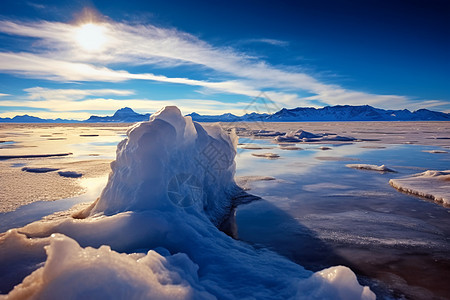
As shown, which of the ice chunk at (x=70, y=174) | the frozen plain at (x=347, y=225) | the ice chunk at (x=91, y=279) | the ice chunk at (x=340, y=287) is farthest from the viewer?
the ice chunk at (x=70, y=174)

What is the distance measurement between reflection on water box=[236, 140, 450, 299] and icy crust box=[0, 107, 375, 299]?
0.75 meters

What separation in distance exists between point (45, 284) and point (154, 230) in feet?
5.12

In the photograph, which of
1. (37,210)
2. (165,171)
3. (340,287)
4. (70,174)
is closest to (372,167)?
(165,171)

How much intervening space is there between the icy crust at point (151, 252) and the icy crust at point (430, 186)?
5.03 meters

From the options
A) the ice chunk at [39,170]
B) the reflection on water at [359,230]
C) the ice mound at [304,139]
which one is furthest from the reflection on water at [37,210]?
the ice mound at [304,139]

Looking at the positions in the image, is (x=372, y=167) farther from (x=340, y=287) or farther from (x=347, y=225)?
(x=340, y=287)

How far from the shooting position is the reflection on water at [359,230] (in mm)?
3537

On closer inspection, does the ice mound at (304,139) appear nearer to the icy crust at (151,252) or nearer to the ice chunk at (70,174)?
the ice chunk at (70,174)

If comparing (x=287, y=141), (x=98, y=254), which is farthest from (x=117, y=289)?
(x=287, y=141)

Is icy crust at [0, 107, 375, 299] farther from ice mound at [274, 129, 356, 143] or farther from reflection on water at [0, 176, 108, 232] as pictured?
ice mound at [274, 129, 356, 143]

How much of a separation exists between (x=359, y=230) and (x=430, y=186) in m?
3.89

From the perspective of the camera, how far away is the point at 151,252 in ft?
8.72

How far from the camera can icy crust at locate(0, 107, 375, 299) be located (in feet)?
6.44

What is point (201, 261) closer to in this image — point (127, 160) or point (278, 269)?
point (278, 269)
